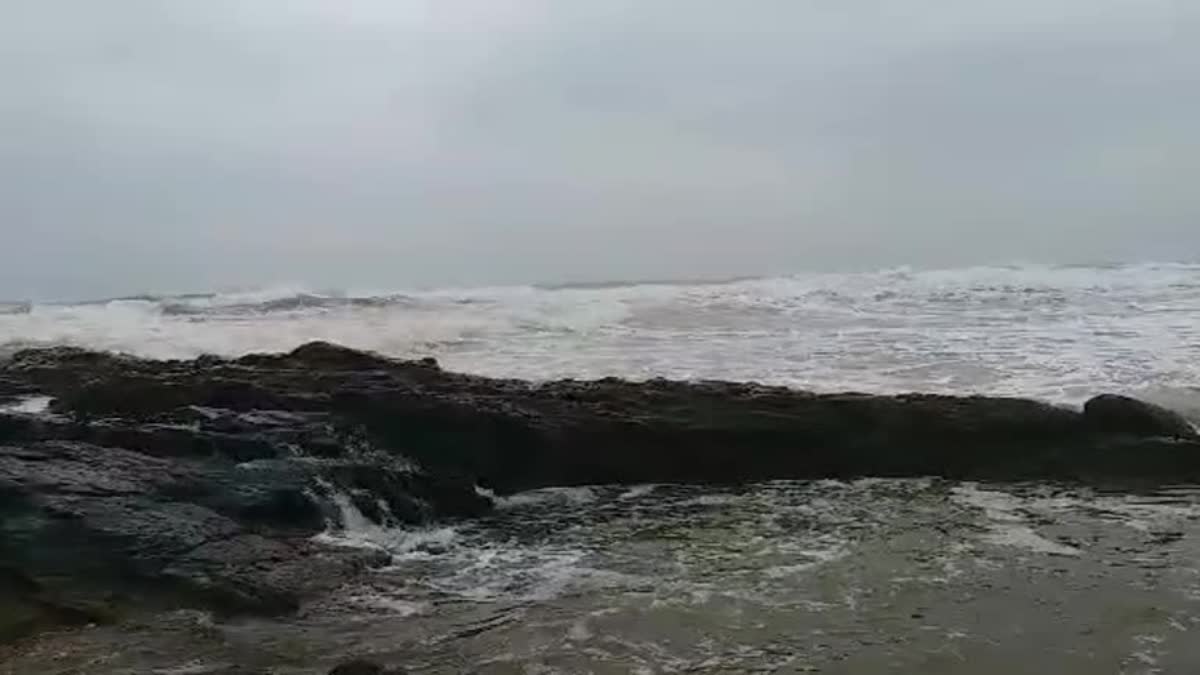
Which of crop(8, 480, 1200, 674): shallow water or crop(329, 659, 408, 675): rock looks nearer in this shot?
crop(329, 659, 408, 675): rock

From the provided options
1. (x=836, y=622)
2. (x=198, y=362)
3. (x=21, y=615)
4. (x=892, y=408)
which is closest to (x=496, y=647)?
(x=836, y=622)

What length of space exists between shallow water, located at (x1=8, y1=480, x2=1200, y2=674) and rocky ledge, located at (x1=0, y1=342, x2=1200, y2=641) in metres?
0.65

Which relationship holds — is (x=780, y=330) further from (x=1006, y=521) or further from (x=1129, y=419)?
(x=1006, y=521)

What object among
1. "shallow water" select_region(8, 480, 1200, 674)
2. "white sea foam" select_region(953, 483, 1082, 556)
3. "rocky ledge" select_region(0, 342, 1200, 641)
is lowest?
"shallow water" select_region(8, 480, 1200, 674)

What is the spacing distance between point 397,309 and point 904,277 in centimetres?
1947

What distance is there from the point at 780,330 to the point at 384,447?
52.8ft

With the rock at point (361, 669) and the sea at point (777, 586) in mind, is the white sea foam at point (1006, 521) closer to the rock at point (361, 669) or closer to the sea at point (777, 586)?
the sea at point (777, 586)

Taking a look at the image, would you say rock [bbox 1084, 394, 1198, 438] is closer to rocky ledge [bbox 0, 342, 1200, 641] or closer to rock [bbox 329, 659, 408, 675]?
rocky ledge [bbox 0, 342, 1200, 641]

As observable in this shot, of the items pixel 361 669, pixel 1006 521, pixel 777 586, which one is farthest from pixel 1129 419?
pixel 361 669

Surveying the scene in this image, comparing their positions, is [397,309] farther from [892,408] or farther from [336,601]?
[336,601]

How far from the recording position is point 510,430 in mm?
10938

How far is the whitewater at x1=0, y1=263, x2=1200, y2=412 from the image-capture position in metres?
17.7

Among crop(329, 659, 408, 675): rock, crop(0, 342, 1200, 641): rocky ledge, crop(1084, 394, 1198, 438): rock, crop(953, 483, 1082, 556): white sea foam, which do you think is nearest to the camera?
crop(329, 659, 408, 675): rock

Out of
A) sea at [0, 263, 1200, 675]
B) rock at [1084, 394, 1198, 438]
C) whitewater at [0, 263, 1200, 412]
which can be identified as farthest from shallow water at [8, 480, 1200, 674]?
whitewater at [0, 263, 1200, 412]
